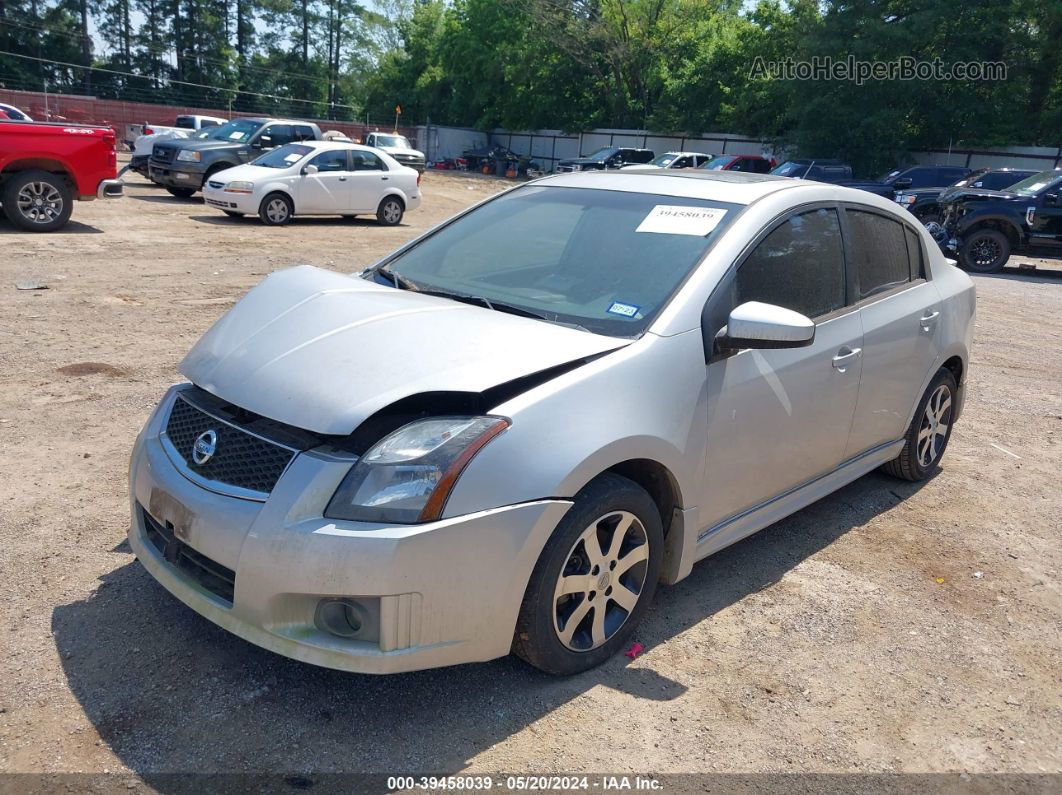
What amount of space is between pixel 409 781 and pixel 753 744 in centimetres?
112

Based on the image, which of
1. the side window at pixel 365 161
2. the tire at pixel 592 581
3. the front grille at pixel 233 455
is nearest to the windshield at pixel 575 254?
the tire at pixel 592 581

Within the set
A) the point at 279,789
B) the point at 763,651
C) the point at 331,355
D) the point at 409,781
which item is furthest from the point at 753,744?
the point at 331,355

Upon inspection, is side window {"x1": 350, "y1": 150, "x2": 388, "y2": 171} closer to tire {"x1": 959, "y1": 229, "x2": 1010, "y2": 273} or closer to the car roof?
tire {"x1": 959, "y1": 229, "x2": 1010, "y2": 273}

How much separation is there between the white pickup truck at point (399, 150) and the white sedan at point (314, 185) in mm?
8196

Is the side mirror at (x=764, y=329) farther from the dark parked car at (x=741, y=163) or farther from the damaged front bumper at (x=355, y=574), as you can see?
the dark parked car at (x=741, y=163)

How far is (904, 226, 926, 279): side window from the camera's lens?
190 inches

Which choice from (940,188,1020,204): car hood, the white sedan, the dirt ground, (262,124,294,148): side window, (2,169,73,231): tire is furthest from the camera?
(262,124,294,148): side window

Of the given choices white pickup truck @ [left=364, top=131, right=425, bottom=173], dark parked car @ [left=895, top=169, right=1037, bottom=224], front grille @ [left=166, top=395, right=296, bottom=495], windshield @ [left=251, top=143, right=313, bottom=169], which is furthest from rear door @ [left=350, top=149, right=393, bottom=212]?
front grille @ [left=166, top=395, right=296, bottom=495]

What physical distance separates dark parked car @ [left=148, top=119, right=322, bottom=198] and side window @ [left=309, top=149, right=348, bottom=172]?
2.92 meters

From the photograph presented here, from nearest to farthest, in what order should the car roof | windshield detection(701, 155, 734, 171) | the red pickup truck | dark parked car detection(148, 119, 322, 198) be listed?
the car roof, the red pickup truck, dark parked car detection(148, 119, 322, 198), windshield detection(701, 155, 734, 171)

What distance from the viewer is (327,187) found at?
1698 centimetres

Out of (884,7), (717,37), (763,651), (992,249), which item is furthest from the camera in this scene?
(717,37)

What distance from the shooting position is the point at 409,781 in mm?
2561

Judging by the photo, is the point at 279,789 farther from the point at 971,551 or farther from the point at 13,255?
the point at 13,255
